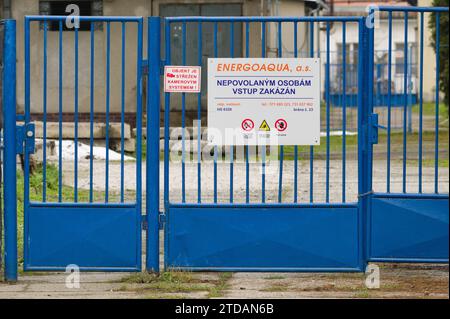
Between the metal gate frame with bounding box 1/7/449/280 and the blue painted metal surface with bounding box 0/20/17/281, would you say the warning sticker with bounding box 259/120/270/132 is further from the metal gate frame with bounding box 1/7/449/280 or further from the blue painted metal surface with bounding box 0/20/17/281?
the blue painted metal surface with bounding box 0/20/17/281

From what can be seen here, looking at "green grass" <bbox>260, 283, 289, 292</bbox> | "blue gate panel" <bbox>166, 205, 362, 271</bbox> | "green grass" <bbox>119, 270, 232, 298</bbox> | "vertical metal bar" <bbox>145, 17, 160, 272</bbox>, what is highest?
"vertical metal bar" <bbox>145, 17, 160, 272</bbox>

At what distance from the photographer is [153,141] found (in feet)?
28.1

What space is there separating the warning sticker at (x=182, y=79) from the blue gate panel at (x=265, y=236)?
3.12ft

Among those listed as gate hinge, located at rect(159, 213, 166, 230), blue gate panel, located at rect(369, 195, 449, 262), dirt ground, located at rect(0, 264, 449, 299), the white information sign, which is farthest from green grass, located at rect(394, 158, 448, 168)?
gate hinge, located at rect(159, 213, 166, 230)

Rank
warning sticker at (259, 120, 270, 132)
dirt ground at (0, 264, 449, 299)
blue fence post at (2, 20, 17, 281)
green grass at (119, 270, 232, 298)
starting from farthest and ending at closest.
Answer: warning sticker at (259, 120, 270, 132)
blue fence post at (2, 20, 17, 281)
green grass at (119, 270, 232, 298)
dirt ground at (0, 264, 449, 299)

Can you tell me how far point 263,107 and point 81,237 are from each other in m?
1.77

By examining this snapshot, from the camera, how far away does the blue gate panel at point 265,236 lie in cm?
855

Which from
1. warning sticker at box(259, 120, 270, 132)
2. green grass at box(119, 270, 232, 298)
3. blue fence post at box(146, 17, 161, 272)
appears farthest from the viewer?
warning sticker at box(259, 120, 270, 132)

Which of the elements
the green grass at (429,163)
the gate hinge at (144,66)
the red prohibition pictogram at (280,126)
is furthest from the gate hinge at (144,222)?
the green grass at (429,163)

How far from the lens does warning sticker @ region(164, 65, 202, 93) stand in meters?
8.61

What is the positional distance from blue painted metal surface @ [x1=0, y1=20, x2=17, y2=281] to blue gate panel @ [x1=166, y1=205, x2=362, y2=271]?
4.07 ft

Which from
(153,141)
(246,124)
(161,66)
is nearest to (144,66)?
(161,66)

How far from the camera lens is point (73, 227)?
851cm
